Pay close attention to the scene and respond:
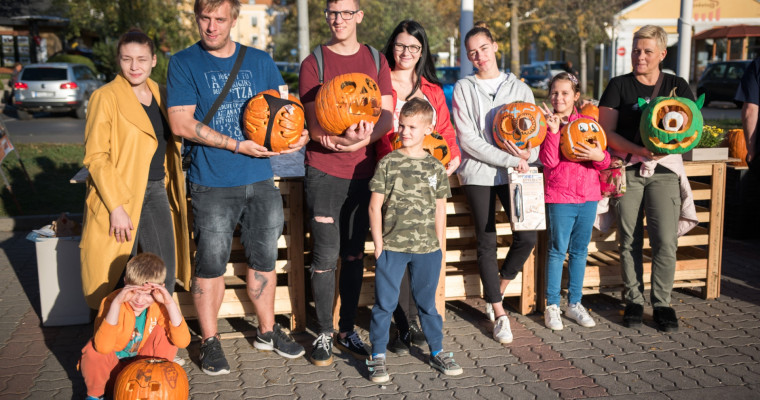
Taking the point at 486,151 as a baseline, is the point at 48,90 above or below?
above

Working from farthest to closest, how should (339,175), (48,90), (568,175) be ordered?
(48,90) → (568,175) → (339,175)

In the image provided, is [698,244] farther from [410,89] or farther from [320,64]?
[320,64]

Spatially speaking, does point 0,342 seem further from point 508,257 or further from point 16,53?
point 16,53

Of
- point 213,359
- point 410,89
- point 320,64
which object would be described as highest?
point 320,64

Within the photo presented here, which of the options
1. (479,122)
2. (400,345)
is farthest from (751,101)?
(400,345)

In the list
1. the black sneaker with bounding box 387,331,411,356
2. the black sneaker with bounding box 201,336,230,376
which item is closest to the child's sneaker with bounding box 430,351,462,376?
the black sneaker with bounding box 387,331,411,356

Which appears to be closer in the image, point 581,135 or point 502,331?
point 581,135

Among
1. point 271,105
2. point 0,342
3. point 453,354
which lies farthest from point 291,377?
point 0,342

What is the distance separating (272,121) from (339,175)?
604 mm

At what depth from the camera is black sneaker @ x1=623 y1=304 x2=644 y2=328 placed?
5.47 meters

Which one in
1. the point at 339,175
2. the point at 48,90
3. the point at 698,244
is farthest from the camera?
the point at 48,90

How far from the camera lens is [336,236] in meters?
4.69

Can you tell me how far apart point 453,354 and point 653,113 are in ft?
7.38

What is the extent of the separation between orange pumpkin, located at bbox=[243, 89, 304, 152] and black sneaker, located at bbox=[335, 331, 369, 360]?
1.49 meters
